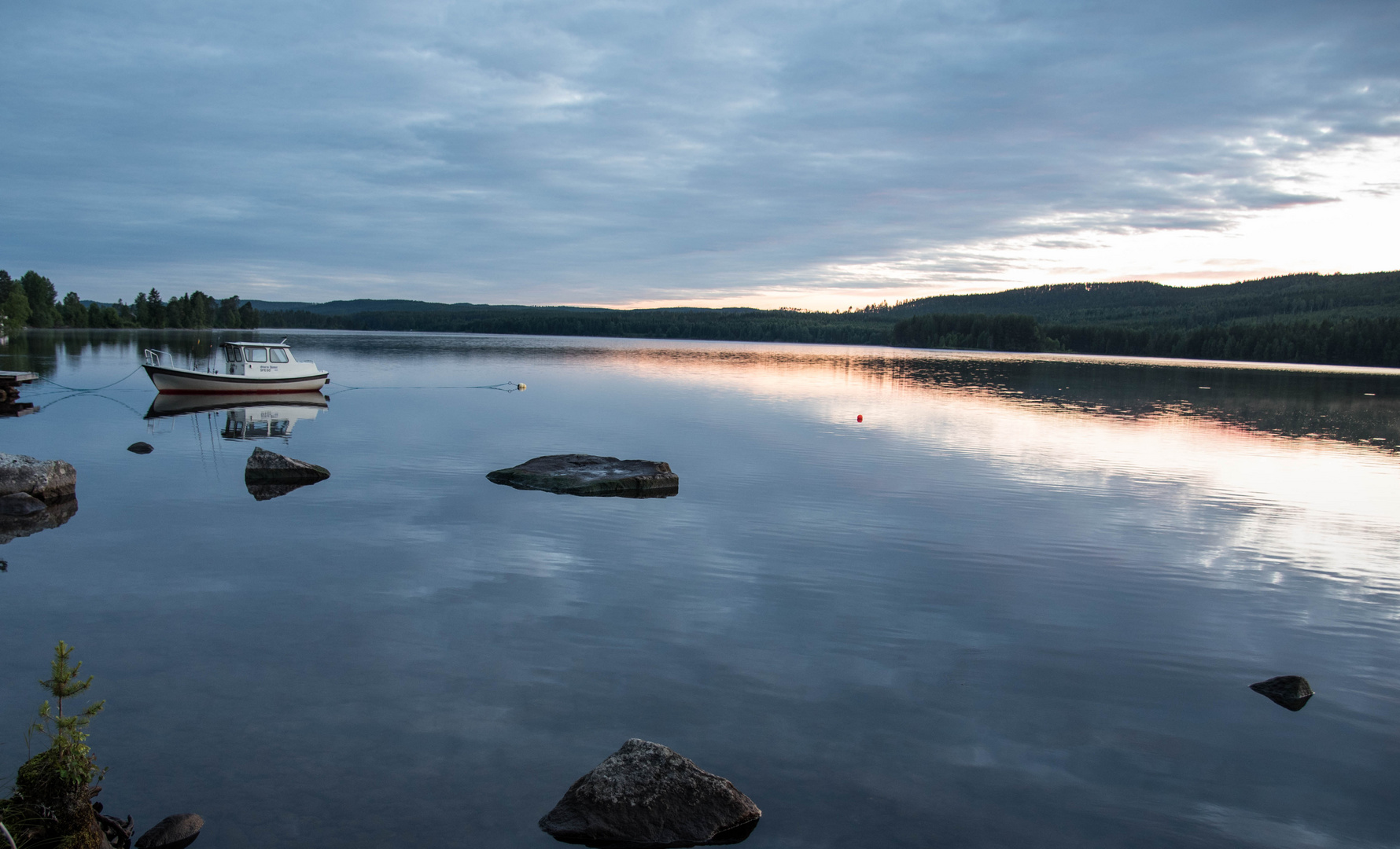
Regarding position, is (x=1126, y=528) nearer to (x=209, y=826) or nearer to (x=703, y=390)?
(x=209, y=826)

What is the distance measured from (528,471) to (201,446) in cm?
1275

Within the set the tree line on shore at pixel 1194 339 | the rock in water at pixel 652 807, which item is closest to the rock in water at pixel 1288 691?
the rock in water at pixel 652 807

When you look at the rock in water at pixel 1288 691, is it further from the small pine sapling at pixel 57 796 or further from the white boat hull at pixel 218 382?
the white boat hull at pixel 218 382

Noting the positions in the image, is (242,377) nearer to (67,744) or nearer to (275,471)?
(275,471)

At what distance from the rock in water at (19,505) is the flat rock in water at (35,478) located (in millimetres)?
199

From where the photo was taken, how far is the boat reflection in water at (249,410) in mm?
30312

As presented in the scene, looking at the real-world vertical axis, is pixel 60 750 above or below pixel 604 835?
Result: above

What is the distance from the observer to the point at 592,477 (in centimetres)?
1964

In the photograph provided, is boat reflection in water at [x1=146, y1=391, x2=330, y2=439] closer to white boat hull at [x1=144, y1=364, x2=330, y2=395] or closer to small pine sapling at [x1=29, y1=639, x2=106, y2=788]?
white boat hull at [x1=144, y1=364, x2=330, y2=395]

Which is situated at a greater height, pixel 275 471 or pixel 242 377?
pixel 242 377

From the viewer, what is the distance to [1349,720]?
8719 mm

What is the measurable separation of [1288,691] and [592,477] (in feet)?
45.6

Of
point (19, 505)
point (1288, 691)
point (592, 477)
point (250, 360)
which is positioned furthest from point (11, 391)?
point (1288, 691)

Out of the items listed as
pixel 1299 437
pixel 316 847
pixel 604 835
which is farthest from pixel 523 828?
pixel 1299 437
